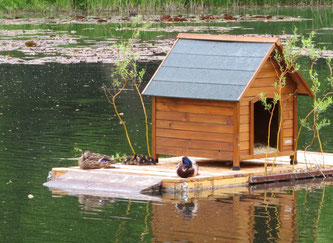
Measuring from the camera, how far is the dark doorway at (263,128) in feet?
50.8

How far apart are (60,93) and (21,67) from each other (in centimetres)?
625

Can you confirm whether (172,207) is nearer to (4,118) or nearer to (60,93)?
(4,118)

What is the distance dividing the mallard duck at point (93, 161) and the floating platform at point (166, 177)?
12 cm

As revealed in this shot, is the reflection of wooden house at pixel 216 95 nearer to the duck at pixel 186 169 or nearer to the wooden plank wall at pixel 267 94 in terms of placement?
the wooden plank wall at pixel 267 94

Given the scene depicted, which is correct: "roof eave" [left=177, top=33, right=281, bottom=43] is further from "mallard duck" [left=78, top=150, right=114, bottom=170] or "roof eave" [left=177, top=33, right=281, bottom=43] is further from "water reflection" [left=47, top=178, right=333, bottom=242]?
"mallard duck" [left=78, top=150, right=114, bottom=170]

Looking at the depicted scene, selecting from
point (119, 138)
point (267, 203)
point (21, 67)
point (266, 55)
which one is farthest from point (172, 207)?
point (21, 67)

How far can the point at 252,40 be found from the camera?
579 inches

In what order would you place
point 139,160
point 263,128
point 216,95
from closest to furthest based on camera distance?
1. point 216,95
2. point 139,160
3. point 263,128

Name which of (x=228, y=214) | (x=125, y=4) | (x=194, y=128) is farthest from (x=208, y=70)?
(x=125, y=4)

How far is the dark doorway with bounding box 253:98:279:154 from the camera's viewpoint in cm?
1548

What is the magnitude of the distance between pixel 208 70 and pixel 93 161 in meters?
2.24

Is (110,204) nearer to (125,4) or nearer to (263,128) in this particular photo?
(263,128)

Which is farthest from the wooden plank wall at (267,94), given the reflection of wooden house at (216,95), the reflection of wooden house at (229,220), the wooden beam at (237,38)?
the reflection of wooden house at (229,220)

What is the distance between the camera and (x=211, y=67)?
14.7 metres
